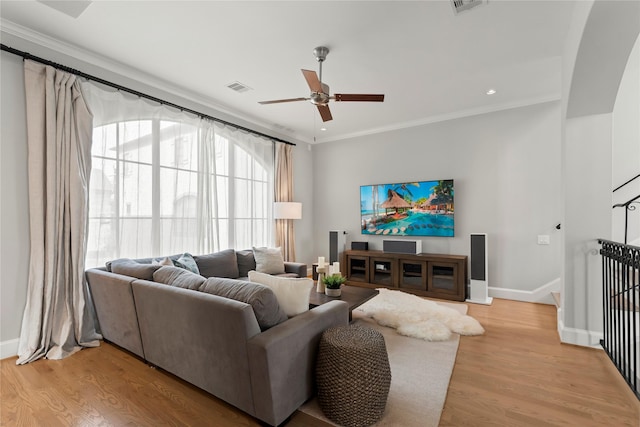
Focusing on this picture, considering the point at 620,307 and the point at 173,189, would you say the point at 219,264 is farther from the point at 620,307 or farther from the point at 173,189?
the point at 620,307

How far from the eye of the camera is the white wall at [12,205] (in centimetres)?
253

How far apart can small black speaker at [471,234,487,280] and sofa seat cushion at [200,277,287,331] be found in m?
3.37

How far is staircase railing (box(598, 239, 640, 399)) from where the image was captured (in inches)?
80.1

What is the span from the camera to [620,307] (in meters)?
2.36

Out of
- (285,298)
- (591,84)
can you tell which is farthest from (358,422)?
(591,84)

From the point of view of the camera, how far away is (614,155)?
11.9 feet

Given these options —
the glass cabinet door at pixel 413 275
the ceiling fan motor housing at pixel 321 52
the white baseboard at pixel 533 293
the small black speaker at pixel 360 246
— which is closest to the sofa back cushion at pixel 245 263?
the small black speaker at pixel 360 246

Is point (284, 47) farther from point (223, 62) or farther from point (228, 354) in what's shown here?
point (228, 354)

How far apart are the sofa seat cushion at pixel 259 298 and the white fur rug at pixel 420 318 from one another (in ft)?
5.73

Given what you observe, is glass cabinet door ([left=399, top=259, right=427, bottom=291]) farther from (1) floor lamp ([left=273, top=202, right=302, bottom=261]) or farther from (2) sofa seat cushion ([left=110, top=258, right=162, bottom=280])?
(2) sofa seat cushion ([left=110, top=258, right=162, bottom=280])

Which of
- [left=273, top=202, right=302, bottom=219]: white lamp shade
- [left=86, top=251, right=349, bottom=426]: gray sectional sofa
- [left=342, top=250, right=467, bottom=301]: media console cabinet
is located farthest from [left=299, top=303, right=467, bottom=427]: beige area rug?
[left=273, top=202, right=302, bottom=219]: white lamp shade

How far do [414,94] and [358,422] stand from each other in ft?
12.4

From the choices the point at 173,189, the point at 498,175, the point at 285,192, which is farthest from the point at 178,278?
the point at 498,175

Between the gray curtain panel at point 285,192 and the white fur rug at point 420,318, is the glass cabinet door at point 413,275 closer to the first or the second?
the white fur rug at point 420,318
